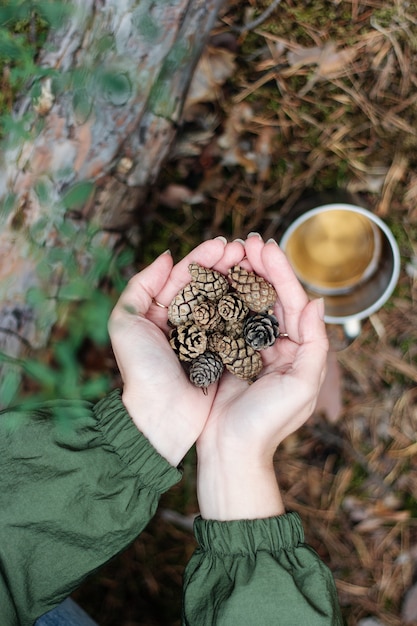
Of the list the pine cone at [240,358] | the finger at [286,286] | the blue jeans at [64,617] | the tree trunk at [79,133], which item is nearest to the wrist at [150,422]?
the pine cone at [240,358]

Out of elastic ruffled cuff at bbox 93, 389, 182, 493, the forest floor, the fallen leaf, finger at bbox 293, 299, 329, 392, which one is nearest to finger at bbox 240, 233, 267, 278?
finger at bbox 293, 299, 329, 392

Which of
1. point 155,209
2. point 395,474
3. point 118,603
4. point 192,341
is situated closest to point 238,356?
point 192,341

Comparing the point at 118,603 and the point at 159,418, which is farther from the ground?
the point at 159,418

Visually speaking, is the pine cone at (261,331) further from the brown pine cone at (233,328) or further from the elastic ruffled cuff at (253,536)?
the elastic ruffled cuff at (253,536)

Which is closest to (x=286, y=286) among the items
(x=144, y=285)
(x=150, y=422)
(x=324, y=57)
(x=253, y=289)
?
(x=253, y=289)

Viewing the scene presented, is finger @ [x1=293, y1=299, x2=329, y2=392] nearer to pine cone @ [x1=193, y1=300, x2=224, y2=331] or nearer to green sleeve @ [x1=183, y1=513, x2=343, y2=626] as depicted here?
pine cone @ [x1=193, y1=300, x2=224, y2=331]

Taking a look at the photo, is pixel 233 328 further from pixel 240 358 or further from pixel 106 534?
pixel 106 534

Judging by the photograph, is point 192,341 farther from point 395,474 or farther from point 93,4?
point 395,474
